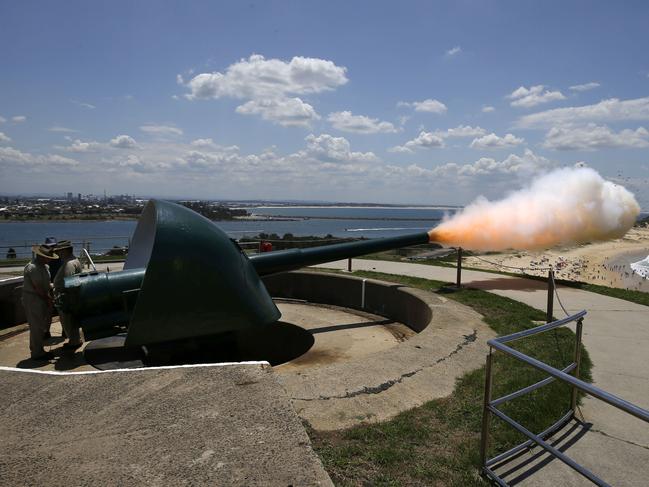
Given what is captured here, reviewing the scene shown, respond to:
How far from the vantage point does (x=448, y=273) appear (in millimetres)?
12570

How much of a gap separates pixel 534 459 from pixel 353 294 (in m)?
7.16

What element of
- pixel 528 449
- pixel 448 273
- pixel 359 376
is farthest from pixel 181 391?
pixel 448 273

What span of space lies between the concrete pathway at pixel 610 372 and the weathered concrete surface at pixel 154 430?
1.58 meters

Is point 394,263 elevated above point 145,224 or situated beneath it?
situated beneath

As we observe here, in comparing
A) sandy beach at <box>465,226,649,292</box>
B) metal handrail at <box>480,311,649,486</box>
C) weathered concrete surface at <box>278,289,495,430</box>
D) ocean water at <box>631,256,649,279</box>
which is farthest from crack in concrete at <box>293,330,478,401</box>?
ocean water at <box>631,256,649,279</box>

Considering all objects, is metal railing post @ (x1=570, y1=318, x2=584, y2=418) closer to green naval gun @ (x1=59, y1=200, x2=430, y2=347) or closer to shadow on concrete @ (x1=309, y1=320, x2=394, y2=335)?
green naval gun @ (x1=59, y1=200, x2=430, y2=347)

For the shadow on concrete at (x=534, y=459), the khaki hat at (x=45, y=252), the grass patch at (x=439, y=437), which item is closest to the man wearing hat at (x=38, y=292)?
the khaki hat at (x=45, y=252)

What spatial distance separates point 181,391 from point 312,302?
769cm

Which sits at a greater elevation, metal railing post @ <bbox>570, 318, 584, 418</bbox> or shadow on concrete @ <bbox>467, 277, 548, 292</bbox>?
metal railing post @ <bbox>570, 318, 584, 418</bbox>

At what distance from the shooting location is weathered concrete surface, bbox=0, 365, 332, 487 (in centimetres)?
222

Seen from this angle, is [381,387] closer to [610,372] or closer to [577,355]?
[577,355]

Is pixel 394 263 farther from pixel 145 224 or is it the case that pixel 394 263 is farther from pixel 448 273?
pixel 145 224

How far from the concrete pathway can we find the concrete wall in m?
2.24

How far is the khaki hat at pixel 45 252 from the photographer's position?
231 inches
